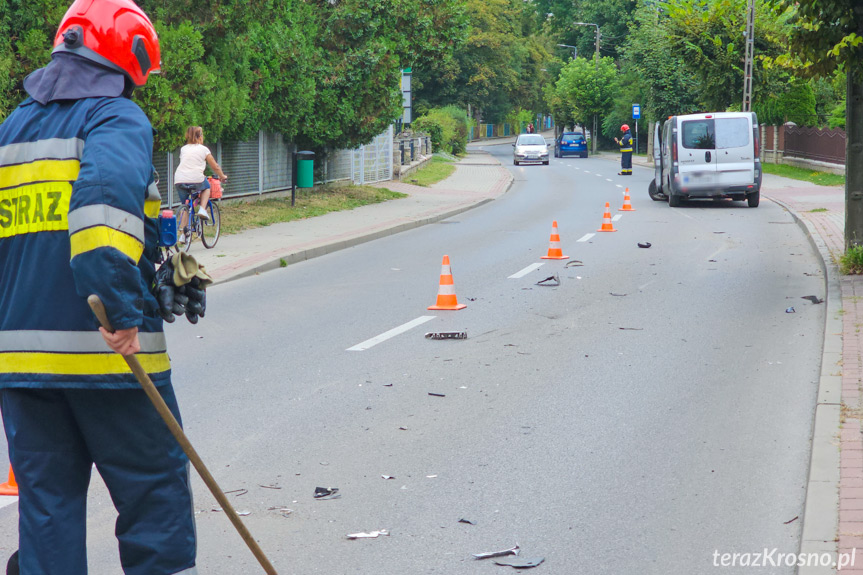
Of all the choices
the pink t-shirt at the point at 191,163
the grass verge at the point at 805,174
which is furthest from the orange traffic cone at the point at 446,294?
the grass verge at the point at 805,174

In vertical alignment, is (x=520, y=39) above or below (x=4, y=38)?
above

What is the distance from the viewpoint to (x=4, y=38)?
46.4 feet

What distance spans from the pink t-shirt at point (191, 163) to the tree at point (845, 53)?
26.4 ft

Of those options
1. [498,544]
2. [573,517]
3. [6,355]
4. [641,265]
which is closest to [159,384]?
[6,355]

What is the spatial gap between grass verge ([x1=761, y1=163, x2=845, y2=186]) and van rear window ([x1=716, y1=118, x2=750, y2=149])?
920cm

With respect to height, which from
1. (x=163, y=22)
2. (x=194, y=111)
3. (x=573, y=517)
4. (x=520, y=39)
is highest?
(x=520, y=39)

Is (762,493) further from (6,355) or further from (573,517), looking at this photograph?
(6,355)

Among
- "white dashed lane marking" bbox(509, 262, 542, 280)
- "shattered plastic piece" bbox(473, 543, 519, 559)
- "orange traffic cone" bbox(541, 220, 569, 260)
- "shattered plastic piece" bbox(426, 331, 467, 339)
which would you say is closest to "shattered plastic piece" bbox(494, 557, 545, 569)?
"shattered plastic piece" bbox(473, 543, 519, 559)

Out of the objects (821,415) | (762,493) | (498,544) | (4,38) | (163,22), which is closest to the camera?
(498,544)

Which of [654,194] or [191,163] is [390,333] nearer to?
[191,163]

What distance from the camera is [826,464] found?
17.2ft

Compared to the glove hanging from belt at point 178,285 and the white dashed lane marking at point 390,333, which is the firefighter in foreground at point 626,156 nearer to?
the white dashed lane marking at point 390,333

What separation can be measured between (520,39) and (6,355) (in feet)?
369

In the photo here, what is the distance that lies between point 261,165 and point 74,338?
68.4 feet
